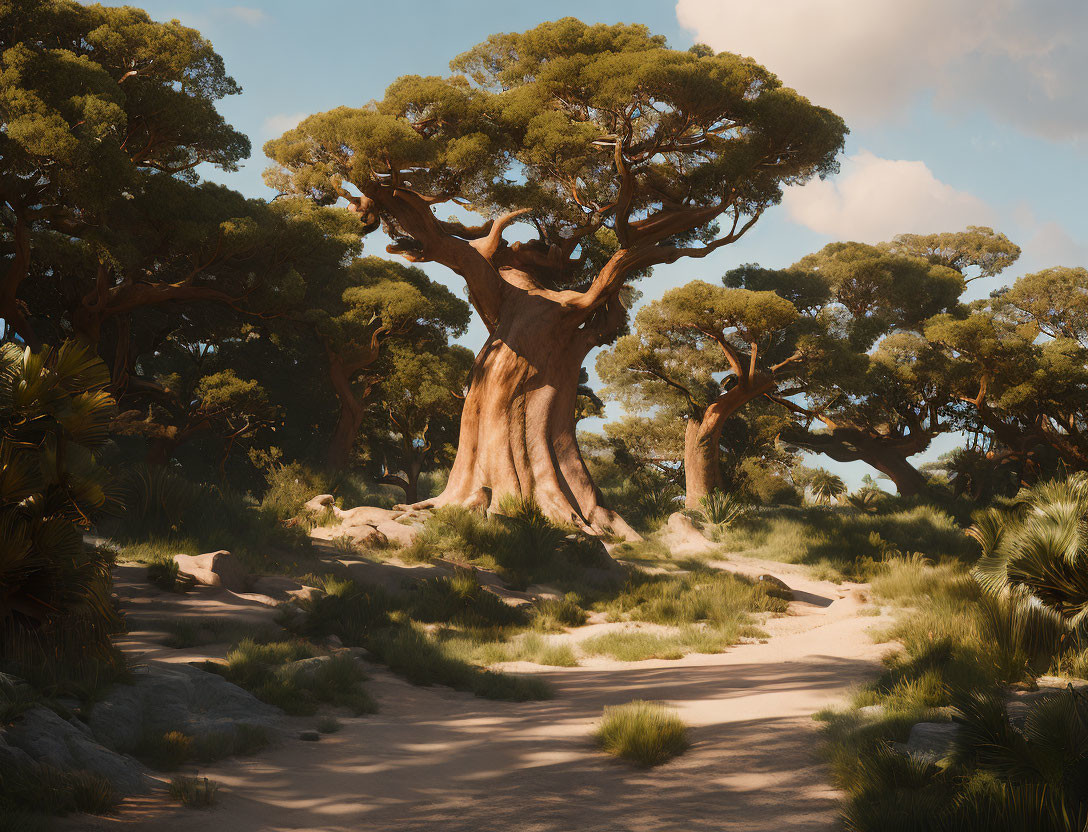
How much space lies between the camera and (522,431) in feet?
68.1

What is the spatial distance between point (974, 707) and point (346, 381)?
2232 centimetres

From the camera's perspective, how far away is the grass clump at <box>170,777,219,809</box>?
185 inches

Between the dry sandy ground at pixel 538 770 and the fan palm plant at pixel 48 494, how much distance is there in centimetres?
177

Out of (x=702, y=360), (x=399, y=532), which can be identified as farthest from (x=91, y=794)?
(x=702, y=360)

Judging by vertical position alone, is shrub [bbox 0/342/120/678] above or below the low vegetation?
above

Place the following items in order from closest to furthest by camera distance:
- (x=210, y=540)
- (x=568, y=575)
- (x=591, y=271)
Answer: (x=210, y=540)
(x=568, y=575)
(x=591, y=271)

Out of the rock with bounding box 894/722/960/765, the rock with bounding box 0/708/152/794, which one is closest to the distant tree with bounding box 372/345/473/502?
the rock with bounding box 0/708/152/794

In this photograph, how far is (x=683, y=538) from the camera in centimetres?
2052

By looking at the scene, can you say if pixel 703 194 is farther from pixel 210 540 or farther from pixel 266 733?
pixel 266 733

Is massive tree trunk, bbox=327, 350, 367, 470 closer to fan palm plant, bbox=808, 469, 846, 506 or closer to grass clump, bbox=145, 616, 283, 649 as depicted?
grass clump, bbox=145, 616, 283, 649

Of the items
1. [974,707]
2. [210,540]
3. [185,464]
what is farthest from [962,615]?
[185,464]

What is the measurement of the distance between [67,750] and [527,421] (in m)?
16.4

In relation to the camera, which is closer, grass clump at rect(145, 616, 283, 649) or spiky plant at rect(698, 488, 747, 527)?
grass clump at rect(145, 616, 283, 649)

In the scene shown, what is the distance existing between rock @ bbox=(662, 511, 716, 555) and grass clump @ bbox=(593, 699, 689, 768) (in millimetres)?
13562
